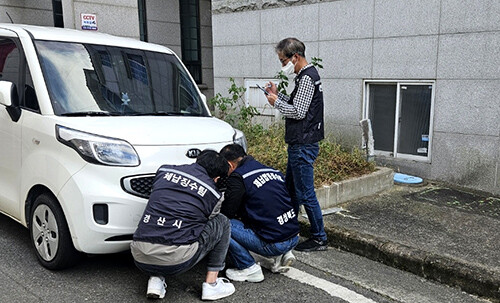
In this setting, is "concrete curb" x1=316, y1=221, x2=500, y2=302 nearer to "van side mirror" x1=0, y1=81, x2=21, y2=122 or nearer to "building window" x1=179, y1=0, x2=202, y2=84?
"van side mirror" x1=0, y1=81, x2=21, y2=122

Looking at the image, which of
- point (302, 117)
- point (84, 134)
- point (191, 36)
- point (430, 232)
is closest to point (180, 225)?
point (84, 134)

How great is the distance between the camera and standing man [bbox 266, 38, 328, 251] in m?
4.39

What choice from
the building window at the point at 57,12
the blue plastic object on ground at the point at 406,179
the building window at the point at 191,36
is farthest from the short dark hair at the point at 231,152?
the building window at the point at 191,36

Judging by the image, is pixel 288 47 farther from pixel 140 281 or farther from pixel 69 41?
pixel 140 281

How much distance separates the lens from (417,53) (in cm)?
675

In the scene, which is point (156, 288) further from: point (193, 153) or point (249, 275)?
point (193, 153)

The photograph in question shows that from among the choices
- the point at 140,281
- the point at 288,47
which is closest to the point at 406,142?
the point at 288,47

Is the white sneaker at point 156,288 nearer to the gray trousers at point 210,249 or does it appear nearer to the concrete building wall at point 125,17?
the gray trousers at point 210,249

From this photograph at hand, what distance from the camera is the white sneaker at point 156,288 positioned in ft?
11.4

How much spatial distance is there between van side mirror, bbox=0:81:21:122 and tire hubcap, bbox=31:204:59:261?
0.92 meters

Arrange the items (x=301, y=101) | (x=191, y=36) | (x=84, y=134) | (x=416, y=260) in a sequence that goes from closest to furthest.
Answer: (x=84, y=134), (x=416, y=260), (x=301, y=101), (x=191, y=36)

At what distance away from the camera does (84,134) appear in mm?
3711

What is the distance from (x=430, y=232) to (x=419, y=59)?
2957 millimetres

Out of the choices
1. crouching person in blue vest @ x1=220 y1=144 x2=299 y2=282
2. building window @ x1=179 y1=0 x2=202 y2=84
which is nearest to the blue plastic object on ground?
crouching person in blue vest @ x1=220 y1=144 x2=299 y2=282
